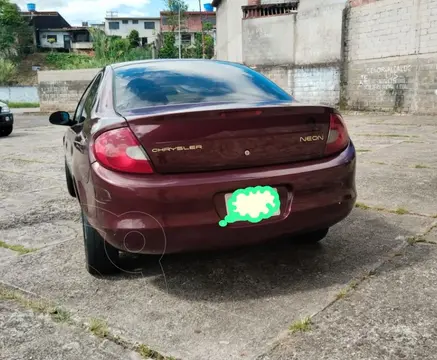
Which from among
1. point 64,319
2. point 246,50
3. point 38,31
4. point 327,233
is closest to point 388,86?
point 246,50

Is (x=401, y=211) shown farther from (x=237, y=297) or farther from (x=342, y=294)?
(x=237, y=297)

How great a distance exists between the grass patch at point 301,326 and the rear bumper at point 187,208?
490 millimetres

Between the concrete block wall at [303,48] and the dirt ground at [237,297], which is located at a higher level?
the concrete block wall at [303,48]

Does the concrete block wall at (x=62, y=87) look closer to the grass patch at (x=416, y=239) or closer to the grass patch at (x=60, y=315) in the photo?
the grass patch at (x=416, y=239)

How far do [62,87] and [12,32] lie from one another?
4456 cm

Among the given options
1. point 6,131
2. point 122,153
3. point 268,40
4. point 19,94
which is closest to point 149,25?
point 19,94

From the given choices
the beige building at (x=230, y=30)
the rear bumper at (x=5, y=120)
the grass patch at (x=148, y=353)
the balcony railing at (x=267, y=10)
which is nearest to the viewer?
the grass patch at (x=148, y=353)

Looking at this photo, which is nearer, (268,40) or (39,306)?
(39,306)

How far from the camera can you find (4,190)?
5426mm

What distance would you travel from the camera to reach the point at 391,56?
44.6 feet

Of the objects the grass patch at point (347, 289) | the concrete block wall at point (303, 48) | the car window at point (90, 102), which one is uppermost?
the concrete block wall at point (303, 48)

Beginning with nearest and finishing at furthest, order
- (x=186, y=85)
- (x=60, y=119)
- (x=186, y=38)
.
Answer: (x=186, y=85), (x=60, y=119), (x=186, y=38)

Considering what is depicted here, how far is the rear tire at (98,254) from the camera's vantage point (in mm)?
2707

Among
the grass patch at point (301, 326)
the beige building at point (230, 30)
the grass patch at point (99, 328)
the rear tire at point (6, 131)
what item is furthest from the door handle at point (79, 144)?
the beige building at point (230, 30)
